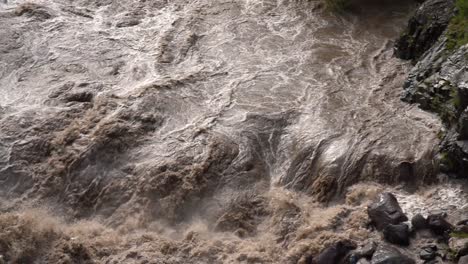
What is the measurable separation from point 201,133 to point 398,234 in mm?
4000

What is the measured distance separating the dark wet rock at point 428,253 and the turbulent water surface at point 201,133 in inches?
33.4

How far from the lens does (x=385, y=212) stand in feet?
28.8

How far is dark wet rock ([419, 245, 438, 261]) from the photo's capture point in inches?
A: 322

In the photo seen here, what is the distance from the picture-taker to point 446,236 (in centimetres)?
834

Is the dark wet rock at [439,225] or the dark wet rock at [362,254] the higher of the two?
the dark wet rock at [439,225]

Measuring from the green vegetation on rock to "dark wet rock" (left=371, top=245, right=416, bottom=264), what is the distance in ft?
15.5

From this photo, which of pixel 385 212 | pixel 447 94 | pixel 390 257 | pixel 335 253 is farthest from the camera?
pixel 447 94

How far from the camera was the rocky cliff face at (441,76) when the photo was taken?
31.2ft

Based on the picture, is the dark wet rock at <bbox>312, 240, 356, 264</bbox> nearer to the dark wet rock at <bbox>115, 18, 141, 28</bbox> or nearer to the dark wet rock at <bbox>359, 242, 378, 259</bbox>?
the dark wet rock at <bbox>359, 242, 378, 259</bbox>

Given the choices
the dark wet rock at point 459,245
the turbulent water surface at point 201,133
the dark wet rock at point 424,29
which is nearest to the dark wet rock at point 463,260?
the dark wet rock at point 459,245

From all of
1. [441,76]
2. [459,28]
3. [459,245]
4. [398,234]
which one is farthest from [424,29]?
[459,245]

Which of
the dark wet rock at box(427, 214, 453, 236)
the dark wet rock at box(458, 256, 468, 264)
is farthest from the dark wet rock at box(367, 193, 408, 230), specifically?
the dark wet rock at box(458, 256, 468, 264)

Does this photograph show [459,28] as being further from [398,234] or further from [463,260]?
[463,260]

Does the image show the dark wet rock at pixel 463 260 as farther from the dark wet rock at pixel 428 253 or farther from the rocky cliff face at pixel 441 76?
the rocky cliff face at pixel 441 76
